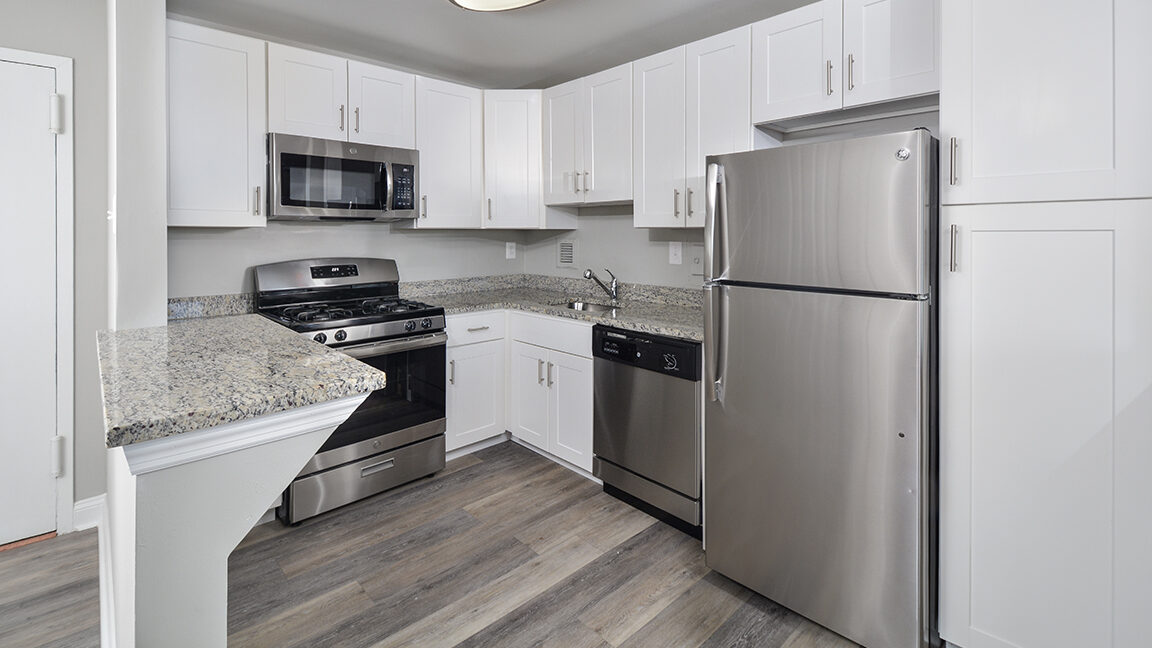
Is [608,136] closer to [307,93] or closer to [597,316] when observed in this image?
[597,316]

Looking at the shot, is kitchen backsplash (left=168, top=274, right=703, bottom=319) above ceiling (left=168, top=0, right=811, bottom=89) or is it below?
below

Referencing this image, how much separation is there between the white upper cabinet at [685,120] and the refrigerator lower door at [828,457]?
0.82 m

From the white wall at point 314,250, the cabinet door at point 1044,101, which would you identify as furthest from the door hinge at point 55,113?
the cabinet door at point 1044,101

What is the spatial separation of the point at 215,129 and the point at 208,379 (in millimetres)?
2043

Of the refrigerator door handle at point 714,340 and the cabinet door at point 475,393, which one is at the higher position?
the refrigerator door handle at point 714,340

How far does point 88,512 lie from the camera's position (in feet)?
8.59

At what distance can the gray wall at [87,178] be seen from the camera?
2420 millimetres

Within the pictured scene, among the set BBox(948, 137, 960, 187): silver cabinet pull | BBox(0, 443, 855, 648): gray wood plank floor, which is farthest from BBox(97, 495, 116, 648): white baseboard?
BBox(948, 137, 960, 187): silver cabinet pull

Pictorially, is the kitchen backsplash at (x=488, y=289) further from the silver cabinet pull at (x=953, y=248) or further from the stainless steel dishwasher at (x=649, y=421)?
the silver cabinet pull at (x=953, y=248)

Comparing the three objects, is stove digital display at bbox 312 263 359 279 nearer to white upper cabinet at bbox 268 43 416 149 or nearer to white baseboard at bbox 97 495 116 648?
white upper cabinet at bbox 268 43 416 149

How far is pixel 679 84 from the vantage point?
8.86 feet

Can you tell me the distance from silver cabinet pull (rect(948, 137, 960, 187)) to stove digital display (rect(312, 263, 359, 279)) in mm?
→ 2860

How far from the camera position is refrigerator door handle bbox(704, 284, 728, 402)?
6.81ft

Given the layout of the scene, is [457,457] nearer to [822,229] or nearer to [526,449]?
[526,449]
